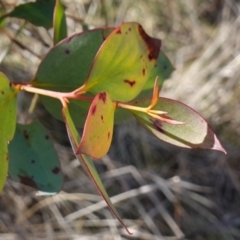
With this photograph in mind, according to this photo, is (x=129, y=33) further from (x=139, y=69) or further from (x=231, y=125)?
(x=231, y=125)

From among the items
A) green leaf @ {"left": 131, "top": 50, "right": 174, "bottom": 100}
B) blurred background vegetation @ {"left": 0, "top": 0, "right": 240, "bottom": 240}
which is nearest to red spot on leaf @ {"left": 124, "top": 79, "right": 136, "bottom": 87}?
green leaf @ {"left": 131, "top": 50, "right": 174, "bottom": 100}

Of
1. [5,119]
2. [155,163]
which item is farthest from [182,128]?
[155,163]

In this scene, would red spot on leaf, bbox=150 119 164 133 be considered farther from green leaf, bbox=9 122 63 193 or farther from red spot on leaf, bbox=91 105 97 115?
green leaf, bbox=9 122 63 193

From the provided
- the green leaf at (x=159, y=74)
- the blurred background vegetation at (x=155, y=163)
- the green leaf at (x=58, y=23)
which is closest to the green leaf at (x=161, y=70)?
the green leaf at (x=159, y=74)

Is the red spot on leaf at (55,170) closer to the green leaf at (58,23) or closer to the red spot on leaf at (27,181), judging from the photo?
the red spot on leaf at (27,181)

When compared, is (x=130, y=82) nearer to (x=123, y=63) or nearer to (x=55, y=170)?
(x=123, y=63)

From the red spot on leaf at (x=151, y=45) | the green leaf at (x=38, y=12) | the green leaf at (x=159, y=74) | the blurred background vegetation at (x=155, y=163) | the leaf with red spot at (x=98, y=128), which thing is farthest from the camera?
the blurred background vegetation at (x=155, y=163)

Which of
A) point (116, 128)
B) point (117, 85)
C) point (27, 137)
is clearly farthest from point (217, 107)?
point (117, 85)
